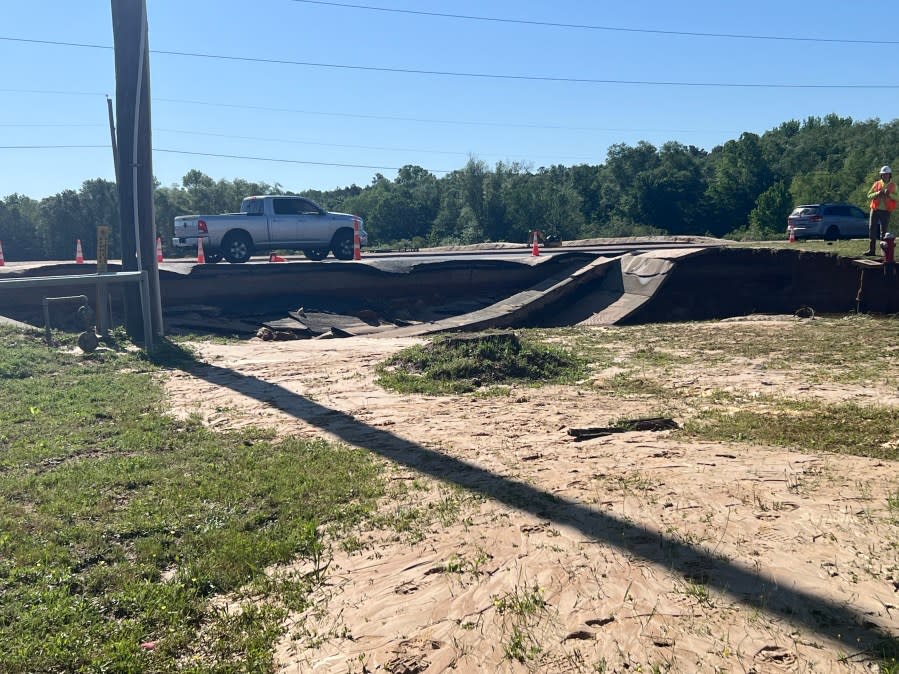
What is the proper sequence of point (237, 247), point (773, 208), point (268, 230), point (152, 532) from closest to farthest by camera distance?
point (152, 532), point (237, 247), point (268, 230), point (773, 208)

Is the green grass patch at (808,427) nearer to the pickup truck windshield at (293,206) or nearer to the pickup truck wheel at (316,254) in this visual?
the pickup truck windshield at (293,206)

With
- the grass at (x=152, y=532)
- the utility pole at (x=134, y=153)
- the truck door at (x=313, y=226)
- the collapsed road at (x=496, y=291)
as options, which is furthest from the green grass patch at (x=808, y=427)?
the truck door at (x=313, y=226)

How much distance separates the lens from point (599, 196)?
9094 cm

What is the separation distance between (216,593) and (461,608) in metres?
1.34

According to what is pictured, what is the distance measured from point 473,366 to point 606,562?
5.87 m

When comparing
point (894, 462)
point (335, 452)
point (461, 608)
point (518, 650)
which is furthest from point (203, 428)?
point (894, 462)

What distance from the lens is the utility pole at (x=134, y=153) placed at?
13352mm

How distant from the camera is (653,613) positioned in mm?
3801

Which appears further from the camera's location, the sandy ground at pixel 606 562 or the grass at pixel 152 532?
the grass at pixel 152 532

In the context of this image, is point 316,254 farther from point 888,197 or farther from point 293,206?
point 888,197

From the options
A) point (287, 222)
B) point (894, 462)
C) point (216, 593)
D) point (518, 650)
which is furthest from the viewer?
point (287, 222)

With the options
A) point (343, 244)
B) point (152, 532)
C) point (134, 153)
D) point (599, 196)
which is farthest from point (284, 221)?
point (599, 196)

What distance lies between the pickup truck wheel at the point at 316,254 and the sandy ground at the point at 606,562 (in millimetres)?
14382

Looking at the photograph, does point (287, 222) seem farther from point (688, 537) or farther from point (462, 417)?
point (688, 537)
